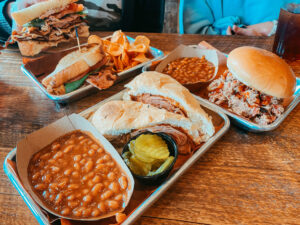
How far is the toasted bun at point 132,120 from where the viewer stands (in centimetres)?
137

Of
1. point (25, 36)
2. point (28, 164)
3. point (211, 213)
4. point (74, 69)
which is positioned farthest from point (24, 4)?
point (211, 213)

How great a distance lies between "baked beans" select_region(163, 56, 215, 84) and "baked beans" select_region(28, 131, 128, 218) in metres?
1.03

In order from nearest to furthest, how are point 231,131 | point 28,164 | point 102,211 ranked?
1. point 102,211
2. point 28,164
3. point 231,131

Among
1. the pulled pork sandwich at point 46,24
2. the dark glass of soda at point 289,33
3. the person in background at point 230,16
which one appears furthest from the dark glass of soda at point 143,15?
the dark glass of soda at point 289,33

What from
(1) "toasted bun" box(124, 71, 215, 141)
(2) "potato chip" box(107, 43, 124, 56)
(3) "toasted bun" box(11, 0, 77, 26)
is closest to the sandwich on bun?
(2) "potato chip" box(107, 43, 124, 56)

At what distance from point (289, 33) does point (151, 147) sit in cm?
193

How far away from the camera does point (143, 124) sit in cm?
137

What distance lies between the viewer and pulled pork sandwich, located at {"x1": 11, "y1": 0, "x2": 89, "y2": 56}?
6.85 feet

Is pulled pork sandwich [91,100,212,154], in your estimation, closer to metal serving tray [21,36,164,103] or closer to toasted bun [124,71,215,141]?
toasted bun [124,71,215,141]

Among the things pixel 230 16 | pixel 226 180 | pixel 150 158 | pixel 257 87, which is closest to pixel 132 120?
pixel 150 158

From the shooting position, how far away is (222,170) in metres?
1.32

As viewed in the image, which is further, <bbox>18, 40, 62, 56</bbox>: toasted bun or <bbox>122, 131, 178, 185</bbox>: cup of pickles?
<bbox>18, 40, 62, 56</bbox>: toasted bun

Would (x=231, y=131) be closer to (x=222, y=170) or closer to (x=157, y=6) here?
(x=222, y=170)

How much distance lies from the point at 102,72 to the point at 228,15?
103 inches
